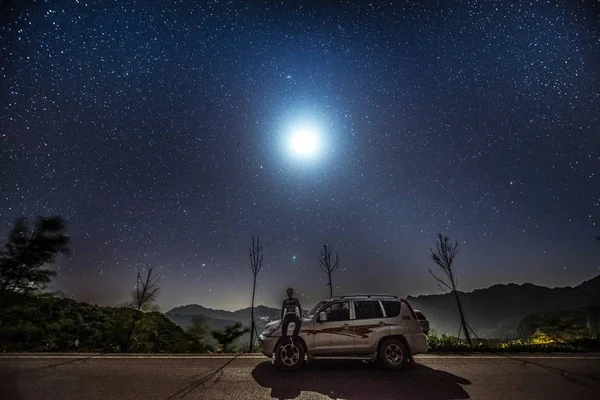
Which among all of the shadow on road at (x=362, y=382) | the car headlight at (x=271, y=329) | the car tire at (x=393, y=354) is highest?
the car headlight at (x=271, y=329)

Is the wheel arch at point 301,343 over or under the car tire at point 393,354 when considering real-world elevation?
over

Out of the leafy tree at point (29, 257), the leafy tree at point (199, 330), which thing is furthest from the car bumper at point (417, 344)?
the leafy tree at point (29, 257)

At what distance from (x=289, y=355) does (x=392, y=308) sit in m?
3.33

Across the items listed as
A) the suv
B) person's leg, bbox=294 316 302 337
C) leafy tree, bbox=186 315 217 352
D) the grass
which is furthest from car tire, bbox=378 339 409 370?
leafy tree, bbox=186 315 217 352

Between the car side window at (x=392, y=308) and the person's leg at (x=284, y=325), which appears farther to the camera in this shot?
the car side window at (x=392, y=308)

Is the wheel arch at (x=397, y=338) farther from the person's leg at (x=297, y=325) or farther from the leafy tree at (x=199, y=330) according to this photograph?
the leafy tree at (x=199, y=330)

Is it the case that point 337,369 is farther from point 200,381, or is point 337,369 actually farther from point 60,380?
point 60,380

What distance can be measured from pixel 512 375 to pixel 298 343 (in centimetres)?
555

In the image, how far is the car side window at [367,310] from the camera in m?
8.03

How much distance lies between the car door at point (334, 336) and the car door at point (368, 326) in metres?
0.20

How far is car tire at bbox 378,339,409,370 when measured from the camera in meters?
7.48

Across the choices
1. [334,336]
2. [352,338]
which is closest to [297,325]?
[334,336]

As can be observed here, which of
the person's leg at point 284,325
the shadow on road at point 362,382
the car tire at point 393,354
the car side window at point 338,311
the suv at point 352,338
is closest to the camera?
the shadow on road at point 362,382

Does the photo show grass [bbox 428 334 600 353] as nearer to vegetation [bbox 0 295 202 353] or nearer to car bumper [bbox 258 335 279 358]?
car bumper [bbox 258 335 279 358]
